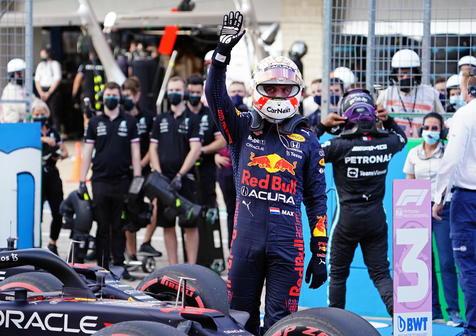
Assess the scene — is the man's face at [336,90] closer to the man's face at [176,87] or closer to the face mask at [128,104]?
the man's face at [176,87]

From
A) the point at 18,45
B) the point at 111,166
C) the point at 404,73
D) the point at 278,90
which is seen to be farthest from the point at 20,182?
the point at 278,90

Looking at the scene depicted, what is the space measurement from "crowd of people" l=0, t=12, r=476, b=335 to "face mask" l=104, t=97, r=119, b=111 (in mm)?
20

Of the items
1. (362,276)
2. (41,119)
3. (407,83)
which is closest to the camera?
(362,276)

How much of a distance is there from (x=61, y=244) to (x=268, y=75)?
23.5ft

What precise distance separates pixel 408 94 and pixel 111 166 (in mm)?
3133

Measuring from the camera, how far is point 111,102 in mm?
10531

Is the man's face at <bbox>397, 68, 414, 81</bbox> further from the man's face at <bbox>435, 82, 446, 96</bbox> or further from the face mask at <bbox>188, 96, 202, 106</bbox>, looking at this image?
the face mask at <bbox>188, 96, 202, 106</bbox>

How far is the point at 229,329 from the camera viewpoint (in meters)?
5.30

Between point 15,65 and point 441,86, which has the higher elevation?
point 15,65

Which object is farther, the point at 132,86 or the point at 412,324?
the point at 132,86

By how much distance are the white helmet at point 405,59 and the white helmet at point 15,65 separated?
4.10 metres

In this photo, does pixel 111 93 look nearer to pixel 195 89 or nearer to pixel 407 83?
pixel 195 89

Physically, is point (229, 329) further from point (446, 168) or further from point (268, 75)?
point (446, 168)

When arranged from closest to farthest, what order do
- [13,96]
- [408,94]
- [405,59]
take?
[405,59], [408,94], [13,96]
